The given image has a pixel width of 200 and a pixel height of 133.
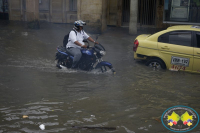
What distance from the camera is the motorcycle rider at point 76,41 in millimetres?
8148

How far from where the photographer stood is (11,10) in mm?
21688

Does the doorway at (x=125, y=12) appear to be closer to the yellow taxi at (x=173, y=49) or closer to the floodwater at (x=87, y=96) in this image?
the floodwater at (x=87, y=96)

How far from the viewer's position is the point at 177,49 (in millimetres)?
8508

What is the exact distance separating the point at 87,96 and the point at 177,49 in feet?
11.7

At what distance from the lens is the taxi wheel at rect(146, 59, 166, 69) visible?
29.1 feet

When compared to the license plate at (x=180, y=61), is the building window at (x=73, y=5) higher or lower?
higher

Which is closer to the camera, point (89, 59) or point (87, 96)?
point (87, 96)

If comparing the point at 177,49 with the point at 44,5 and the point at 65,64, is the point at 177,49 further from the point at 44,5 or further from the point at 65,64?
the point at 44,5

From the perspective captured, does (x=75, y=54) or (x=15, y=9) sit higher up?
(x=15, y=9)

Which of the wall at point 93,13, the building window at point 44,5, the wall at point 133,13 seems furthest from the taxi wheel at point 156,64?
the building window at point 44,5

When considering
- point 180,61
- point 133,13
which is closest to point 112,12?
point 133,13

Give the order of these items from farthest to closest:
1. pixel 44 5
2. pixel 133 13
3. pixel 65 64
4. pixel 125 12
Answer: pixel 44 5 → pixel 125 12 → pixel 133 13 → pixel 65 64

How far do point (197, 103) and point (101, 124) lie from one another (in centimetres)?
231

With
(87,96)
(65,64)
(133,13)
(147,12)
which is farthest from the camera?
(147,12)
